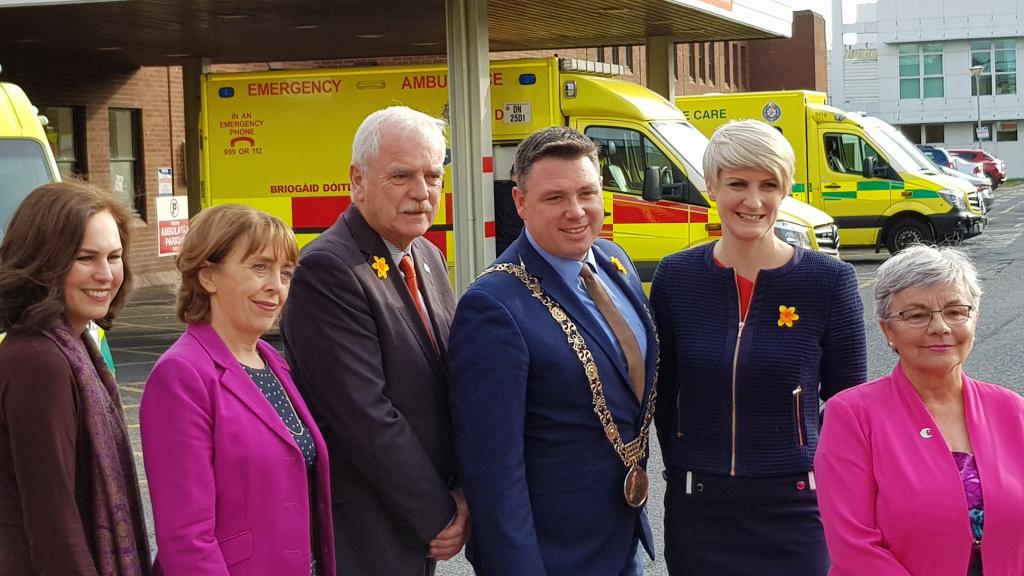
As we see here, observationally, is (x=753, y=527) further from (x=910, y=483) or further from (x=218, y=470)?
(x=218, y=470)

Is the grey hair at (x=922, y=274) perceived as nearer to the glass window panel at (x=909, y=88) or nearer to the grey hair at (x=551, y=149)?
the grey hair at (x=551, y=149)

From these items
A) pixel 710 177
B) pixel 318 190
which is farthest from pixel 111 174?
pixel 710 177

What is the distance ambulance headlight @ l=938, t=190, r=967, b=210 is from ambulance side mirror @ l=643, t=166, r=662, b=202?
28.2ft

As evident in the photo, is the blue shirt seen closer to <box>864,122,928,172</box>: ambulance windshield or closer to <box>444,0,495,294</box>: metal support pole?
<box>444,0,495,294</box>: metal support pole

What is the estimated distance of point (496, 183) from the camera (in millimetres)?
14594

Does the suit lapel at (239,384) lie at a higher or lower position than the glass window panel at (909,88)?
lower

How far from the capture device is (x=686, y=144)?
1482cm

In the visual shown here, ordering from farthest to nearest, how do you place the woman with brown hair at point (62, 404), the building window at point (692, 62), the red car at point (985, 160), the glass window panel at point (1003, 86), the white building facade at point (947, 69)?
the glass window panel at point (1003, 86) < the white building facade at point (947, 69) < the red car at point (985, 160) < the building window at point (692, 62) < the woman with brown hair at point (62, 404)

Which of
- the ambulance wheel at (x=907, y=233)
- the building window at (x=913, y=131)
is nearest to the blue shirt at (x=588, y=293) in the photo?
the ambulance wheel at (x=907, y=233)

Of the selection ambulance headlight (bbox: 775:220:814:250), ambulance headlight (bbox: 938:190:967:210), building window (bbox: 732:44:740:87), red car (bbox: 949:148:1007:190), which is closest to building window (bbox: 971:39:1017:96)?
red car (bbox: 949:148:1007:190)

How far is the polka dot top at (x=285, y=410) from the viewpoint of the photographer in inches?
129

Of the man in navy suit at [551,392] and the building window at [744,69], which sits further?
the building window at [744,69]

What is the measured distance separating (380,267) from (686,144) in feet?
38.0

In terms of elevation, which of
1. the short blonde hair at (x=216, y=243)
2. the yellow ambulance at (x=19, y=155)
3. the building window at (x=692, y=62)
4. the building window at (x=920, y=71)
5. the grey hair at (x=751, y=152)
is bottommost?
the short blonde hair at (x=216, y=243)
